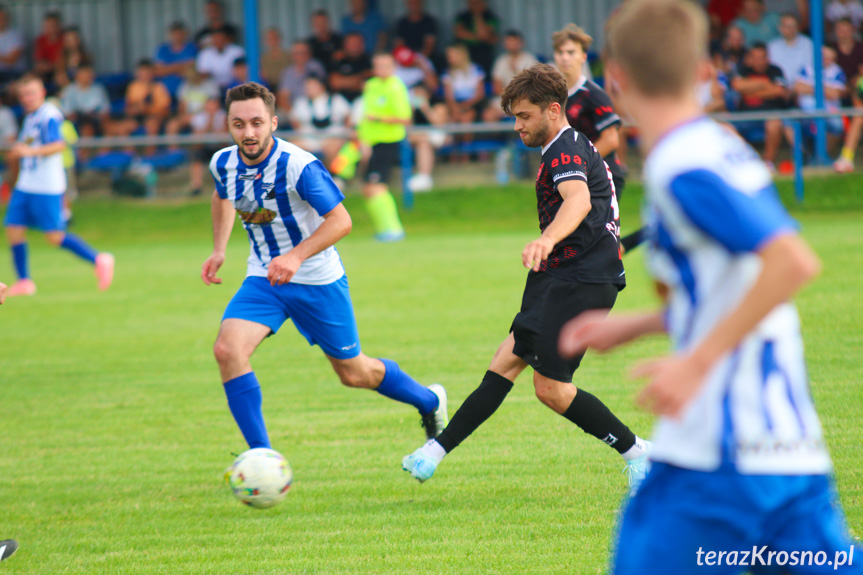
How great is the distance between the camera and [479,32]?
18.6 metres

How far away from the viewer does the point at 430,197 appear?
53.8 ft

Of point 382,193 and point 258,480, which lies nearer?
point 258,480

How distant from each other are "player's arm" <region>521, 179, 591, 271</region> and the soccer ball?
1.36 meters

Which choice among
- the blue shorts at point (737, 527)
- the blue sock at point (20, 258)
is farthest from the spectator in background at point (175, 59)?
the blue shorts at point (737, 527)

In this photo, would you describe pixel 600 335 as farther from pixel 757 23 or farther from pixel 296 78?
pixel 296 78

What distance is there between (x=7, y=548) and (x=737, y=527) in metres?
2.98

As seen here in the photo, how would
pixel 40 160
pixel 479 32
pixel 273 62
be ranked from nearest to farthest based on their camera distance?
1. pixel 40 160
2. pixel 479 32
3. pixel 273 62

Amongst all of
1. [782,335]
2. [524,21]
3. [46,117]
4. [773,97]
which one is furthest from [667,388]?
[524,21]

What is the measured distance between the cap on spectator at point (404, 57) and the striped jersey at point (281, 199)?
13057 mm

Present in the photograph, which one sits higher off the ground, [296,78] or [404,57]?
[404,57]

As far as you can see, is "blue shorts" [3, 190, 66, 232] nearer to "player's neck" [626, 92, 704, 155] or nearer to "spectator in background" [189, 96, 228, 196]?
"spectator in background" [189, 96, 228, 196]

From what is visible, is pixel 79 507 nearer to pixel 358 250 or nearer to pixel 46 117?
pixel 46 117

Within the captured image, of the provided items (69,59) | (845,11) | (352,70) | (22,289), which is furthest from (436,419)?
(69,59)

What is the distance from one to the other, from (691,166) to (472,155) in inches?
590
